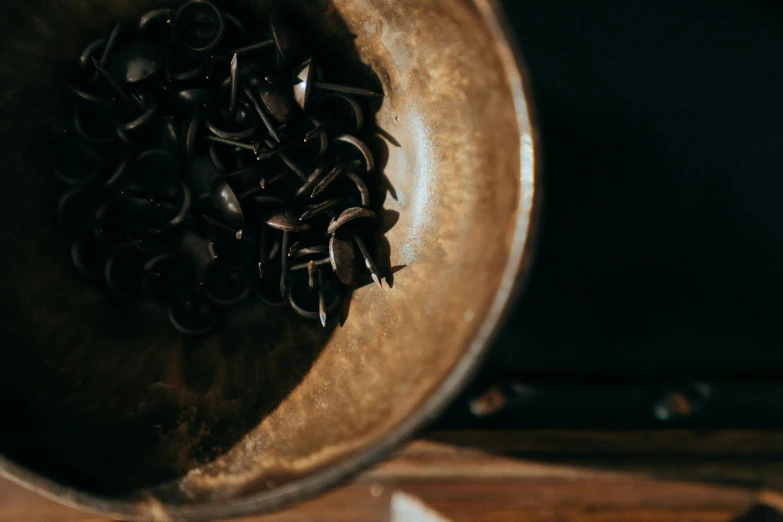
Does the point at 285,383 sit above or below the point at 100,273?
below

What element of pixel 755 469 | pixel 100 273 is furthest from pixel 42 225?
pixel 755 469

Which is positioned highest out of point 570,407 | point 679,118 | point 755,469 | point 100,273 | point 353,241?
point 100,273

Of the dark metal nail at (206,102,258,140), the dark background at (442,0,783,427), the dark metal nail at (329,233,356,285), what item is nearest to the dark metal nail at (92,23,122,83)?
the dark metal nail at (206,102,258,140)

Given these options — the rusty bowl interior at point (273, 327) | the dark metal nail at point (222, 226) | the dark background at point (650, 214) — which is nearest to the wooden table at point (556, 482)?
the dark background at point (650, 214)

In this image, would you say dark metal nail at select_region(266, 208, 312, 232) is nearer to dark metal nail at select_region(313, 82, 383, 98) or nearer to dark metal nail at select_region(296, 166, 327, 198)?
dark metal nail at select_region(296, 166, 327, 198)

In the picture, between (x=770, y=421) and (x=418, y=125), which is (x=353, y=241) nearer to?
(x=418, y=125)

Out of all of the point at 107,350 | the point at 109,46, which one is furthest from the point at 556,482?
the point at 109,46

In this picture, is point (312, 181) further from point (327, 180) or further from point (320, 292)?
point (320, 292)
